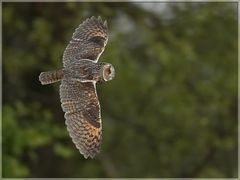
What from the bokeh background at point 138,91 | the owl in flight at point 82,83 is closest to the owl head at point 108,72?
the owl in flight at point 82,83

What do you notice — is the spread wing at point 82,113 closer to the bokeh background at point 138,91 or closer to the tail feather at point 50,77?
the tail feather at point 50,77

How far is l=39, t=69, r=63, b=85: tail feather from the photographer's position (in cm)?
67

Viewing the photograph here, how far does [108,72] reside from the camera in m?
0.64

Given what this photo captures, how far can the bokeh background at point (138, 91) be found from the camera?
16.8ft

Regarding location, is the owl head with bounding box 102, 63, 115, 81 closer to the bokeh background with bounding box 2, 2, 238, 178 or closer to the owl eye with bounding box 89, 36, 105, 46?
the owl eye with bounding box 89, 36, 105, 46

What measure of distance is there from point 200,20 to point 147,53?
0.76m

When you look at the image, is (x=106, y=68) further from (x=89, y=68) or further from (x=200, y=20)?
(x=200, y=20)

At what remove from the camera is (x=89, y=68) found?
67 cm

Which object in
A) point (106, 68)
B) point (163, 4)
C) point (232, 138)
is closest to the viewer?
point (106, 68)

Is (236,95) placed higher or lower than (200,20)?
lower

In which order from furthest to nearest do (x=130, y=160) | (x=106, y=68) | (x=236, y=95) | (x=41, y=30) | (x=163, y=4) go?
1. (x=130, y=160)
2. (x=236, y=95)
3. (x=163, y=4)
4. (x=41, y=30)
5. (x=106, y=68)

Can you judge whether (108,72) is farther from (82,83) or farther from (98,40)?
(98,40)

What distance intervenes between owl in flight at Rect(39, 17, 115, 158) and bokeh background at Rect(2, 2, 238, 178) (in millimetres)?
3529

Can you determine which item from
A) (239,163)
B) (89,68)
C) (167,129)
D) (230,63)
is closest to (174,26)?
(230,63)
